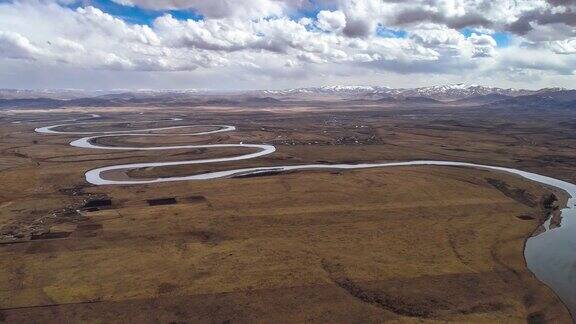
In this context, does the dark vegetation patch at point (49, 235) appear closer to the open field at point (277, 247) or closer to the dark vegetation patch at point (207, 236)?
the open field at point (277, 247)

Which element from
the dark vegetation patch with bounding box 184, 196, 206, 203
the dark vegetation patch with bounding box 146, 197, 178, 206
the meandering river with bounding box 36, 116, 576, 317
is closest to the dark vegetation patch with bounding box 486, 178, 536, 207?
the meandering river with bounding box 36, 116, 576, 317

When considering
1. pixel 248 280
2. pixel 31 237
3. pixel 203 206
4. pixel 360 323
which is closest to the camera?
pixel 360 323

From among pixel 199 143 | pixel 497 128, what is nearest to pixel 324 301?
pixel 199 143

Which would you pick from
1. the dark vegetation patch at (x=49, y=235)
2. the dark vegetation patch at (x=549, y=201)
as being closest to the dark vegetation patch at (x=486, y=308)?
the dark vegetation patch at (x=549, y=201)

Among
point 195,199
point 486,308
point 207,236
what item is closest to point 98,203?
point 195,199

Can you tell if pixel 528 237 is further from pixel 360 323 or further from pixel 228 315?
pixel 228 315

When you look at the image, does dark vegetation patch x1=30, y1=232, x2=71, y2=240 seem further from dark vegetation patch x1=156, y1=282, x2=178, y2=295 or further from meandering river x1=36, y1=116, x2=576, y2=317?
meandering river x1=36, y1=116, x2=576, y2=317
